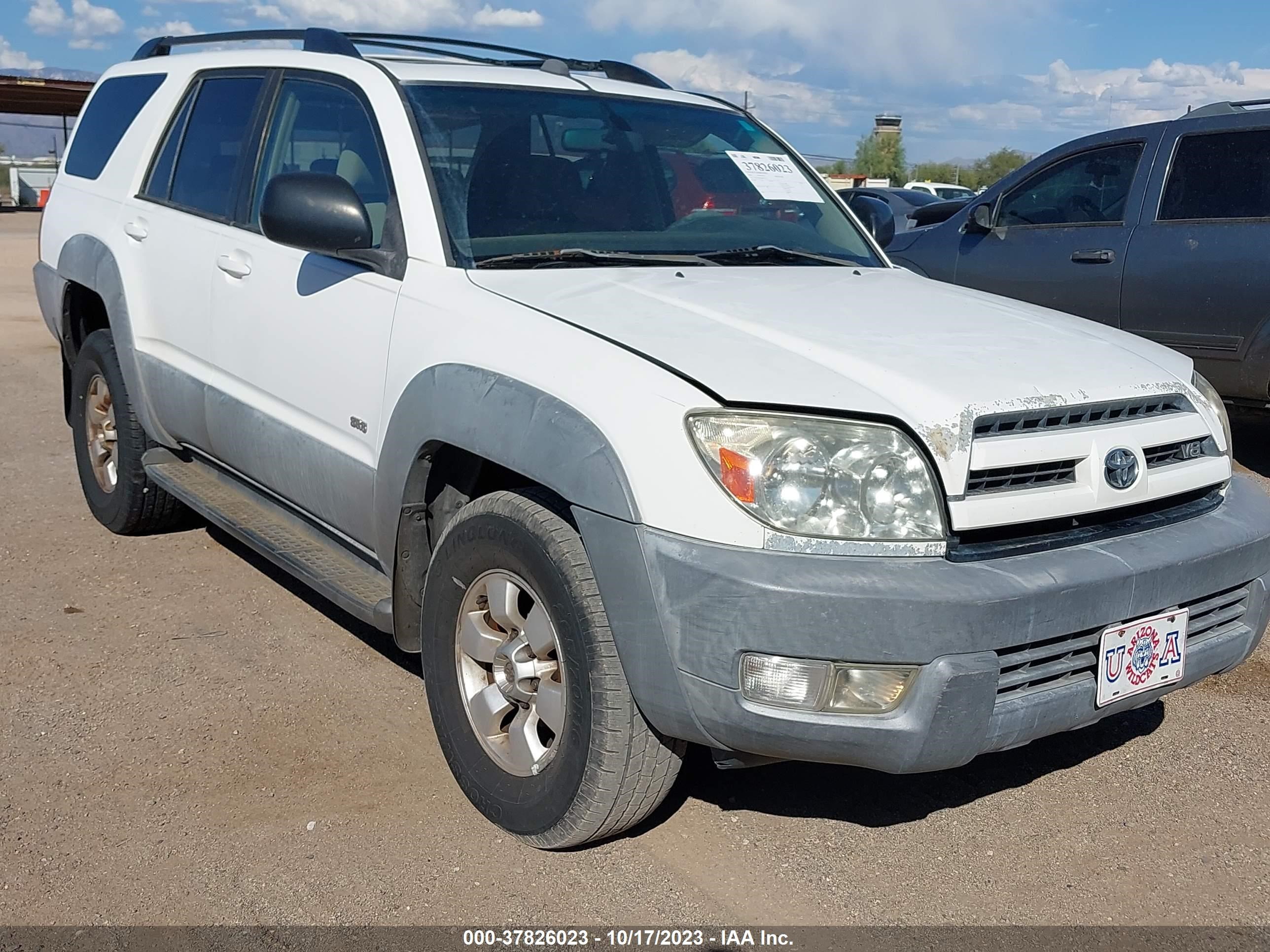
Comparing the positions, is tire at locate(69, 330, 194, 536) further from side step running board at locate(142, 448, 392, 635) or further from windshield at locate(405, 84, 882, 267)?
windshield at locate(405, 84, 882, 267)

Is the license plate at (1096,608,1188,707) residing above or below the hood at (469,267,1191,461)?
below

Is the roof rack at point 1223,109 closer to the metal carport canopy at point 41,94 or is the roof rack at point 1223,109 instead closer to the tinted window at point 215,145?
the tinted window at point 215,145

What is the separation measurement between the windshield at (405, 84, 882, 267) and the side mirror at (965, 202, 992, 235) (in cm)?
346

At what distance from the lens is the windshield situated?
11.6 feet

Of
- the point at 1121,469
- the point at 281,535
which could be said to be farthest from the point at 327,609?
the point at 1121,469

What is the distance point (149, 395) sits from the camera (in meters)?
4.71

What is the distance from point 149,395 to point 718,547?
2.97 m

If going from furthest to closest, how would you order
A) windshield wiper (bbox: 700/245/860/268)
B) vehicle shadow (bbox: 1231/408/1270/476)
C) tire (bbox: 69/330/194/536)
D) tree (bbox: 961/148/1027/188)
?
tree (bbox: 961/148/1027/188) → vehicle shadow (bbox: 1231/408/1270/476) → tire (bbox: 69/330/194/536) → windshield wiper (bbox: 700/245/860/268)

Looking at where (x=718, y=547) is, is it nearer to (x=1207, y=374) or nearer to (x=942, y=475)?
(x=942, y=475)

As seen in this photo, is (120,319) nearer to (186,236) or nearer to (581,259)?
(186,236)

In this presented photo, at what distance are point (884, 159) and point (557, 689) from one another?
66.4m

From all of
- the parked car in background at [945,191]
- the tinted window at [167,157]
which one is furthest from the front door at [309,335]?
the parked car in background at [945,191]

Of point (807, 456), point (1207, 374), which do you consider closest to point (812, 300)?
point (807, 456)

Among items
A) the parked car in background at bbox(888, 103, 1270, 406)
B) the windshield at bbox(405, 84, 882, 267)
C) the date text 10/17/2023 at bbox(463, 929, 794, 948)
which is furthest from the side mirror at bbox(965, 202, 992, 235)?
the date text 10/17/2023 at bbox(463, 929, 794, 948)
